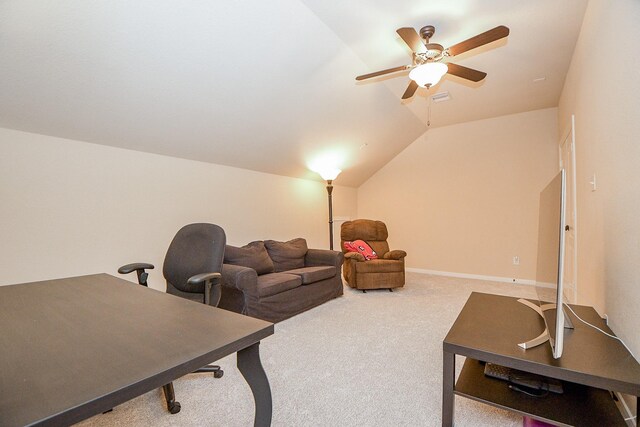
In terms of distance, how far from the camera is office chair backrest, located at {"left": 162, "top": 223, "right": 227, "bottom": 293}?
182 cm

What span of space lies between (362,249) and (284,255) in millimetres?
1306

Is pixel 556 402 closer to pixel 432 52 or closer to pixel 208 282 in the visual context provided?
pixel 208 282

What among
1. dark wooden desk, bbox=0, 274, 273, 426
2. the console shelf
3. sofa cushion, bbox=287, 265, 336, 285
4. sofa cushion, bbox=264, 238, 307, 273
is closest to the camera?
dark wooden desk, bbox=0, 274, 273, 426

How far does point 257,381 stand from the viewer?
1.00m

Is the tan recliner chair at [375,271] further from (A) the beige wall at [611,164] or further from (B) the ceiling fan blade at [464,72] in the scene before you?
(B) the ceiling fan blade at [464,72]

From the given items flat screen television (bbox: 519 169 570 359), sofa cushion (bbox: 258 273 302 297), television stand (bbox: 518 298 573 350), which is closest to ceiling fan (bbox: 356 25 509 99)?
flat screen television (bbox: 519 169 570 359)

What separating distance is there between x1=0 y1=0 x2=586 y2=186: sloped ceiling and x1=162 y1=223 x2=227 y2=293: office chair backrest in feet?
3.86

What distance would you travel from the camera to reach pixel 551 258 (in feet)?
4.42

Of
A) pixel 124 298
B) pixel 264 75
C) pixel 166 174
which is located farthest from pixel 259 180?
pixel 124 298

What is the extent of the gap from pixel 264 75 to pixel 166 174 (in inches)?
56.8

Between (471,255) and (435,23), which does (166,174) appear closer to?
(435,23)

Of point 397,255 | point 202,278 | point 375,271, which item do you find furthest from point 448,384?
point 397,255

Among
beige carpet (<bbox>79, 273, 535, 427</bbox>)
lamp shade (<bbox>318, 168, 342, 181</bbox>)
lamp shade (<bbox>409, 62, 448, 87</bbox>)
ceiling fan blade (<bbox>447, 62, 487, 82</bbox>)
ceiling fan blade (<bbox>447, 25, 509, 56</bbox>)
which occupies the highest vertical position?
ceiling fan blade (<bbox>447, 25, 509, 56</bbox>)

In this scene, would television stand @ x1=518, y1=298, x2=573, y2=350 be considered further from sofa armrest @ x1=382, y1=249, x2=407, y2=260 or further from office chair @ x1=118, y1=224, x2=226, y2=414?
Result: sofa armrest @ x1=382, y1=249, x2=407, y2=260
